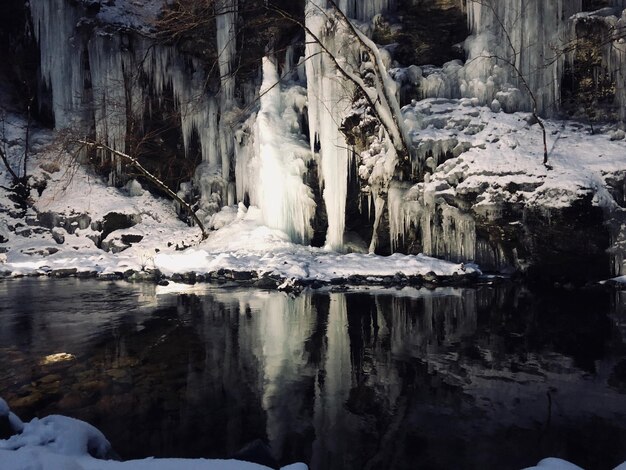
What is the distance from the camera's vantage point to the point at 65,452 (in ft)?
9.04

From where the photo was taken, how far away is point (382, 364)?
18.2ft

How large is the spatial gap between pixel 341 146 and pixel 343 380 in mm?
11124

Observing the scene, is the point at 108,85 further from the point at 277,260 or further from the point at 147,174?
A: the point at 277,260

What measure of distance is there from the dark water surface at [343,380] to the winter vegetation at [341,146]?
3.58 m

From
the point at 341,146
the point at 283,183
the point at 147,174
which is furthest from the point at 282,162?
the point at 147,174

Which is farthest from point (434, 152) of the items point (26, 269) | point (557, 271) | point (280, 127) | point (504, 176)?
point (26, 269)

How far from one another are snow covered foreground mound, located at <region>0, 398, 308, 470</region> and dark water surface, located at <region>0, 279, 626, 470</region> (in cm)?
59

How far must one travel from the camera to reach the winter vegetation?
39.8 feet

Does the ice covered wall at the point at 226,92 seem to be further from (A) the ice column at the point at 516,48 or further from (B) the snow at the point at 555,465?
(B) the snow at the point at 555,465

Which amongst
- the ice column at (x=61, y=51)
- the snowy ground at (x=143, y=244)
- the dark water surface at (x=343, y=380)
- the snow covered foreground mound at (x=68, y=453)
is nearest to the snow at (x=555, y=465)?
the snow covered foreground mound at (x=68, y=453)

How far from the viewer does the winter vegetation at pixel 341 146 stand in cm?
1212

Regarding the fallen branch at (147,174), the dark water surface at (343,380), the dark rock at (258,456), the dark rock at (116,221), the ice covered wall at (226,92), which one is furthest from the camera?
the dark rock at (116,221)

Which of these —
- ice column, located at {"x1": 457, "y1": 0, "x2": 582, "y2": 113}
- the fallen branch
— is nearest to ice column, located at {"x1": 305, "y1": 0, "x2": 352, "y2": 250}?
ice column, located at {"x1": 457, "y1": 0, "x2": 582, "y2": 113}

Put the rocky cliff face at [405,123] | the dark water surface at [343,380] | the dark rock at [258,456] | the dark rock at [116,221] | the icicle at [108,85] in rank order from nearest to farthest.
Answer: the dark rock at [258,456], the dark water surface at [343,380], the rocky cliff face at [405,123], the dark rock at [116,221], the icicle at [108,85]
